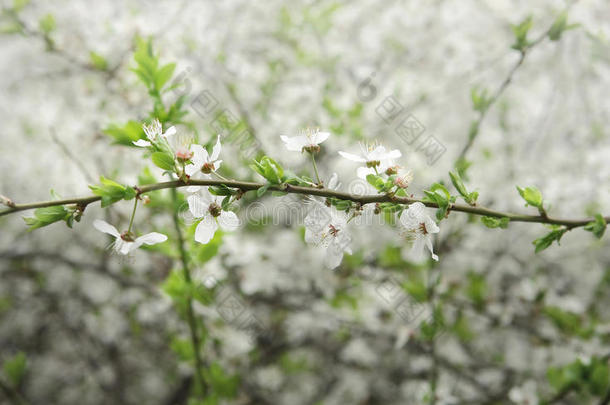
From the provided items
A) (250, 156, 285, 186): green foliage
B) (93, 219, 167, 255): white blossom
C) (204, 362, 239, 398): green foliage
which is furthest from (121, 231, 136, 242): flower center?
(204, 362, 239, 398): green foliage

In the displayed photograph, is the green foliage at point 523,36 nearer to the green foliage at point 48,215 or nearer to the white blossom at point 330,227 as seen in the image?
the white blossom at point 330,227

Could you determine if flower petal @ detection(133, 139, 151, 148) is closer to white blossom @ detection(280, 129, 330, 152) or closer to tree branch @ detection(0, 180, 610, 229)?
tree branch @ detection(0, 180, 610, 229)

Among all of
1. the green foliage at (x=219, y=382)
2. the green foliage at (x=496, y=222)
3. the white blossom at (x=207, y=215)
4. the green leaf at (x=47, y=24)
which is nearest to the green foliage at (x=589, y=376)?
the green foliage at (x=496, y=222)

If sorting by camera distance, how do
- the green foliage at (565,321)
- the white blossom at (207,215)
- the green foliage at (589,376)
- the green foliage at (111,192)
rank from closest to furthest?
the green foliage at (111,192) < the white blossom at (207,215) < the green foliage at (589,376) < the green foliage at (565,321)

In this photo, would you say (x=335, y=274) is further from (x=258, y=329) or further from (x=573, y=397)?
(x=573, y=397)

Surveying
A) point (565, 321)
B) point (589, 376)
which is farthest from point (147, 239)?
point (565, 321)

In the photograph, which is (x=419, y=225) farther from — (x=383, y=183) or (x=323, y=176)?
(x=323, y=176)
